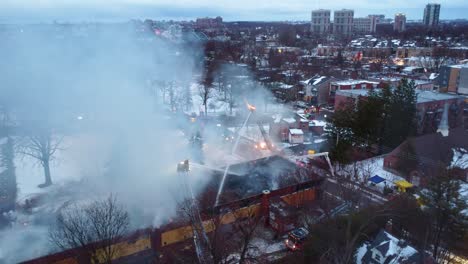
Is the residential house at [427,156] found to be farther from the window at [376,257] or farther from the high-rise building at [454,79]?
the high-rise building at [454,79]

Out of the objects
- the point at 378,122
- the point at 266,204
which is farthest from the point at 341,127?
the point at 266,204

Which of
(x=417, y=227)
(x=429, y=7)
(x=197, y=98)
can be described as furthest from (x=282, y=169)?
(x=429, y=7)

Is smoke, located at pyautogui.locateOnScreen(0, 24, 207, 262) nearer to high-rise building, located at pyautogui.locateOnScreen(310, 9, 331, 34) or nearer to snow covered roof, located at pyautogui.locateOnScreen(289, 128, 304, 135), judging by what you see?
snow covered roof, located at pyautogui.locateOnScreen(289, 128, 304, 135)

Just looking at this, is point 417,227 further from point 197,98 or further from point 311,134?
point 197,98

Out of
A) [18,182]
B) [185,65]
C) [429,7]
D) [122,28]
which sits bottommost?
[18,182]

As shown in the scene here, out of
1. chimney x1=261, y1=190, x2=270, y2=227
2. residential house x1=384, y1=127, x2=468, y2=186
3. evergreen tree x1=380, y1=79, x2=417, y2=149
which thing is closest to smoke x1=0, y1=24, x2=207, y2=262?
chimney x1=261, y1=190, x2=270, y2=227

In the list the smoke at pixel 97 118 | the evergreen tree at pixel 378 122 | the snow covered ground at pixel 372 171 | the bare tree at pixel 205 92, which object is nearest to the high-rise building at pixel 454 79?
the evergreen tree at pixel 378 122
